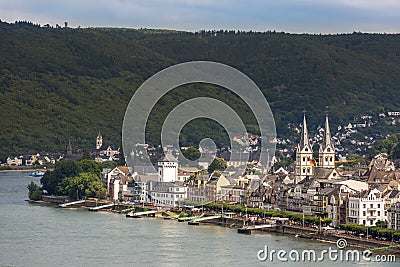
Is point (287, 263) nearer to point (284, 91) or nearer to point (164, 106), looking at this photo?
point (164, 106)

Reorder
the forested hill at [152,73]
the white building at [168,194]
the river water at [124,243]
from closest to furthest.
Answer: the river water at [124,243]
the white building at [168,194]
the forested hill at [152,73]

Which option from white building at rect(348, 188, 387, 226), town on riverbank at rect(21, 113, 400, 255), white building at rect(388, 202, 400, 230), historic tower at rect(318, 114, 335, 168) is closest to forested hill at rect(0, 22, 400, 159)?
town on riverbank at rect(21, 113, 400, 255)

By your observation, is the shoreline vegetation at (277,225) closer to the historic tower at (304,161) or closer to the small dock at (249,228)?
the small dock at (249,228)

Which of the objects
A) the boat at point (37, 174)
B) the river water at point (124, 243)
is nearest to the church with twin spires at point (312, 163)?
the river water at point (124, 243)

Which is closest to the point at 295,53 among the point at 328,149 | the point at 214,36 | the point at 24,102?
the point at 214,36

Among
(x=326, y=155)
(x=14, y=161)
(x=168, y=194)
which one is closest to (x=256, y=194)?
(x=168, y=194)
